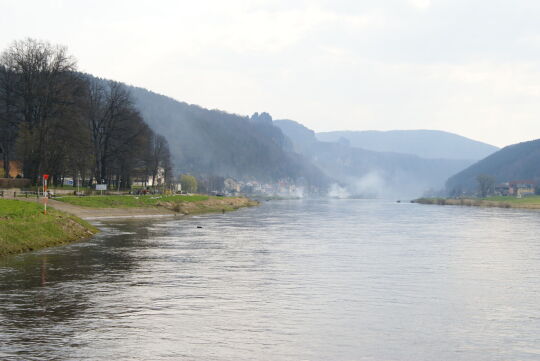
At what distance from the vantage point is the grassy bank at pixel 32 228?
43.8 metres

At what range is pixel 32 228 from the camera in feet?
158

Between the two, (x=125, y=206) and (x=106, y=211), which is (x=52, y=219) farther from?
(x=125, y=206)

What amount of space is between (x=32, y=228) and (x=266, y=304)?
28.9 meters

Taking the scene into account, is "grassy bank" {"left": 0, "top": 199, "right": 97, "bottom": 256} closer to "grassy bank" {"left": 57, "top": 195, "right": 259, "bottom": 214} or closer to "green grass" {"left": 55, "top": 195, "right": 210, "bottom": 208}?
"green grass" {"left": 55, "top": 195, "right": 210, "bottom": 208}

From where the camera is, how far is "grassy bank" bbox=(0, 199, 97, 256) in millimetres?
43781

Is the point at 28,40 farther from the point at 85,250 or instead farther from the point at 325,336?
the point at 325,336

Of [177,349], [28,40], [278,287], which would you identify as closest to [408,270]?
[278,287]

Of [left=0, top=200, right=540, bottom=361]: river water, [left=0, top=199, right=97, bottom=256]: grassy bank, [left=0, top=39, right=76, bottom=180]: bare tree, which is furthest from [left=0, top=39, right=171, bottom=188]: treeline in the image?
[left=0, top=200, right=540, bottom=361]: river water

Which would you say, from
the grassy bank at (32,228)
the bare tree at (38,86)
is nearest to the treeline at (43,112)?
the bare tree at (38,86)

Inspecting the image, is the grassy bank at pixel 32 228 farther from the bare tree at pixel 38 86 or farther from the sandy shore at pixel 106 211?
the bare tree at pixel 38 86

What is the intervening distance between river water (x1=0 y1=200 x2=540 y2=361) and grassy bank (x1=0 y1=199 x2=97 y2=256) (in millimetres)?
2164

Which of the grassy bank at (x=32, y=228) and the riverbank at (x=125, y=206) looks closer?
the grassy bank at (x=32, y=228)

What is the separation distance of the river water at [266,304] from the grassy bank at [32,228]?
7.10ft

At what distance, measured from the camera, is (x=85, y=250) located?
46.0 m
